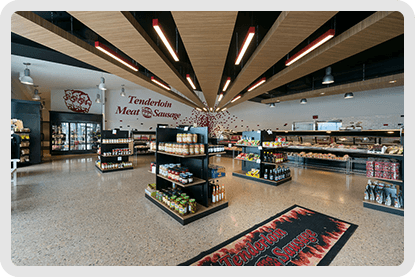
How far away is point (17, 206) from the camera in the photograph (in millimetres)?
3160

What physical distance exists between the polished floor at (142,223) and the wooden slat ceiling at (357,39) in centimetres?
343

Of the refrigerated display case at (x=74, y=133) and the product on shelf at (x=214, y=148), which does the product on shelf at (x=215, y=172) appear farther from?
the refrigerated display case at (x=74, y=133)

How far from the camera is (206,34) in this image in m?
3.34

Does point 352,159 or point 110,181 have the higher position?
point 352,159

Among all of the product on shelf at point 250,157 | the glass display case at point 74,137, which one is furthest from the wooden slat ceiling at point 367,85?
the glass display case at point 74,137

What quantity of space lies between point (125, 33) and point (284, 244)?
467cm

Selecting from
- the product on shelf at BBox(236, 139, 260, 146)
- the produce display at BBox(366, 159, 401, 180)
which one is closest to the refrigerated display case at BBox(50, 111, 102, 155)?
the product on shelf at BBox(236, 139, 260, 146)

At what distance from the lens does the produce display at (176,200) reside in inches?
108

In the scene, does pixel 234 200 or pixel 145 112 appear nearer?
pixel 234 200

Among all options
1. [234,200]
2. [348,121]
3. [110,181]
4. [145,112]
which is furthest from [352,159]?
[145,112]

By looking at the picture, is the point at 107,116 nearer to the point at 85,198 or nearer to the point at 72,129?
the point at 72,129

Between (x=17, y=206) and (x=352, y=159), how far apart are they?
31.0ft

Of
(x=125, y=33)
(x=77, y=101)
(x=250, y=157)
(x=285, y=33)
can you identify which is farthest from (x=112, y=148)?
(x=285, y=33)

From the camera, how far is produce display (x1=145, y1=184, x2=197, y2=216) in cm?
275
